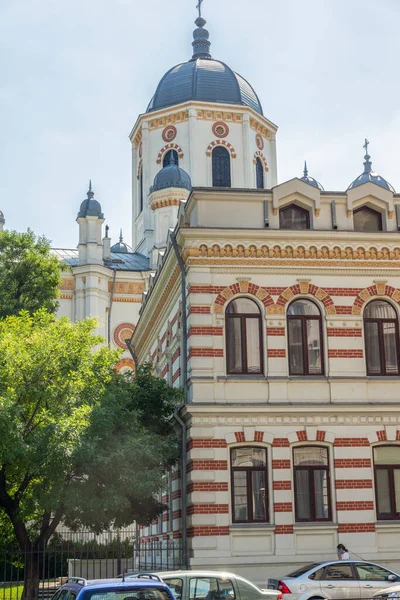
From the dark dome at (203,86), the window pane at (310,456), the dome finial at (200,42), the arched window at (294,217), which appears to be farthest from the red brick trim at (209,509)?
the dome finial at (200,42)

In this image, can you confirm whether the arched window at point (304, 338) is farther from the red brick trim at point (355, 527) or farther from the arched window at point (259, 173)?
the arched window at point (259, 173)

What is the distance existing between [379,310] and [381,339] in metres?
0.84

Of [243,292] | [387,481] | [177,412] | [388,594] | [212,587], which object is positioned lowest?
[388,594]

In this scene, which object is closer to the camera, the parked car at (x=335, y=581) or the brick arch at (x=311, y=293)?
the parked car at (x=335, y=581)

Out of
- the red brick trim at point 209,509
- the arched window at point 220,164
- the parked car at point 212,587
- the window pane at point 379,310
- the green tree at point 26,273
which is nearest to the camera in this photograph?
the parked car at point 212,587

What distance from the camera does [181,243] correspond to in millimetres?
24906

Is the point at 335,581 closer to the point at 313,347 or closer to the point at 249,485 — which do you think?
the point at 249,485

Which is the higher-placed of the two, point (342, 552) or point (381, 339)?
point (381, 339)

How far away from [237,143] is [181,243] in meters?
36.9

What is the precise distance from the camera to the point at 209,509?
22984 mm

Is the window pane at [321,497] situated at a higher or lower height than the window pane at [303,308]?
lower

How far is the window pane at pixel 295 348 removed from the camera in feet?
80.9

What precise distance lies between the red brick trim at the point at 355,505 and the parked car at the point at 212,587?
756cm

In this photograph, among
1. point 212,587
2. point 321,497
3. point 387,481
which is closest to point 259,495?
point 321,497
